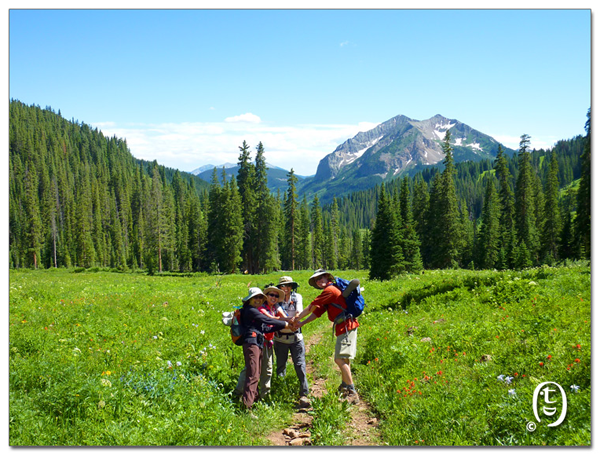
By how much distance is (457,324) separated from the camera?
1023 cm

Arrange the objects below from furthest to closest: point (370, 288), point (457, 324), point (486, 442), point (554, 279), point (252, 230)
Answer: point (252, 230) → point (370, 288) → point (554, 279) → point (457, 324) → point (486, 442)

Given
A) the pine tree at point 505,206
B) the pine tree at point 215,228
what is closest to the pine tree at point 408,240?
the pine tree at point 505,206

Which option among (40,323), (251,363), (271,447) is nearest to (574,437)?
(271,447)

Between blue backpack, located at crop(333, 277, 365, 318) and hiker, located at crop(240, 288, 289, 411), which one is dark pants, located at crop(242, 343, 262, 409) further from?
blue backpack, located at crop(333, 277, 365, 318)

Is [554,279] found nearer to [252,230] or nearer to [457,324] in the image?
[457,324]

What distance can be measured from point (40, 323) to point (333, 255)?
92252 mm

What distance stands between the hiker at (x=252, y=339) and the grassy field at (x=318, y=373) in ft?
1.11

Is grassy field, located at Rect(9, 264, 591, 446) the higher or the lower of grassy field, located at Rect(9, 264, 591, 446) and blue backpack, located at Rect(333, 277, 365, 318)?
the lower

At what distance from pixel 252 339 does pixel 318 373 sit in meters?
3.14

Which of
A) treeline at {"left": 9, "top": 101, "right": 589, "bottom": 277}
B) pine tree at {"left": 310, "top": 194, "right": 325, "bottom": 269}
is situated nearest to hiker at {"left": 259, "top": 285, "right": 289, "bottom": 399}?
treeline at {"left": 9, "top": 101, "right": 589, "bottom": 277}

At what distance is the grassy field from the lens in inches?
211

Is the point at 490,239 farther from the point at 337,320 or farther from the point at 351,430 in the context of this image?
the point at 351,430

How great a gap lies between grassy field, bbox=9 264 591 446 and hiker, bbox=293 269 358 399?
0.60m

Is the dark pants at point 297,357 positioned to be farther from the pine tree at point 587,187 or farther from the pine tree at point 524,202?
the pine tree at point 524,202
